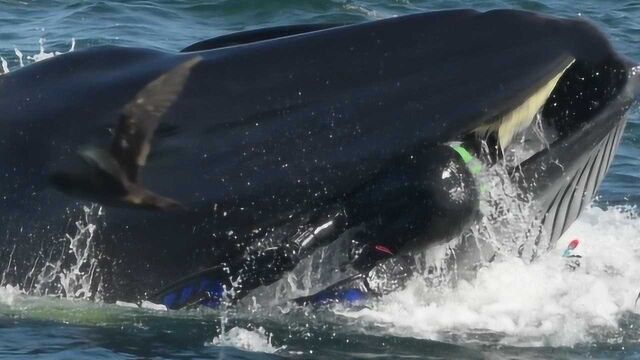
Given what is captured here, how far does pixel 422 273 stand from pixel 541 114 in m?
0.86

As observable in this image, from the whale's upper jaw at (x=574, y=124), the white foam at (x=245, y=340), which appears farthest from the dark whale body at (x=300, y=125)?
the white foam at (x=245, y=340)

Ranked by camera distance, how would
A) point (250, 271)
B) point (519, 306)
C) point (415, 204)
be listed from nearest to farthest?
point (415, 204)
point (250, 271)
point (519, 306)

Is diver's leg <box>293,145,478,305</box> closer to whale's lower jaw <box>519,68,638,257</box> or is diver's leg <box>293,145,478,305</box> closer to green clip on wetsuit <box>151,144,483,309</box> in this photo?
green clip on wetsuit <box>151,144,483,309</box>

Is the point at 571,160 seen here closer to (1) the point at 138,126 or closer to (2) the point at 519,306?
(2) the point at 519,306

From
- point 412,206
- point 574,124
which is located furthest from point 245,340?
point 574,124

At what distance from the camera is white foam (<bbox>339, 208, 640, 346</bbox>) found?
6695mm

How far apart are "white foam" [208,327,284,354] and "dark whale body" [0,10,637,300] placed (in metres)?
0.36

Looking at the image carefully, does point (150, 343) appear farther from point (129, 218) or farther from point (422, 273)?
point (422, 273)

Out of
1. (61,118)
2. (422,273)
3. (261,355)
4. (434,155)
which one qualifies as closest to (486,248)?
(422,273)

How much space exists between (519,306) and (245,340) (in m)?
1.57

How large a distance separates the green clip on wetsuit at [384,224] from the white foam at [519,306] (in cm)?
47

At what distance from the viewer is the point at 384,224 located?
6121mm

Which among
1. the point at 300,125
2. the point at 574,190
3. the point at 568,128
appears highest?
the point at 568,128

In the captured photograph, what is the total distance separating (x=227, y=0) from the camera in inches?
751
